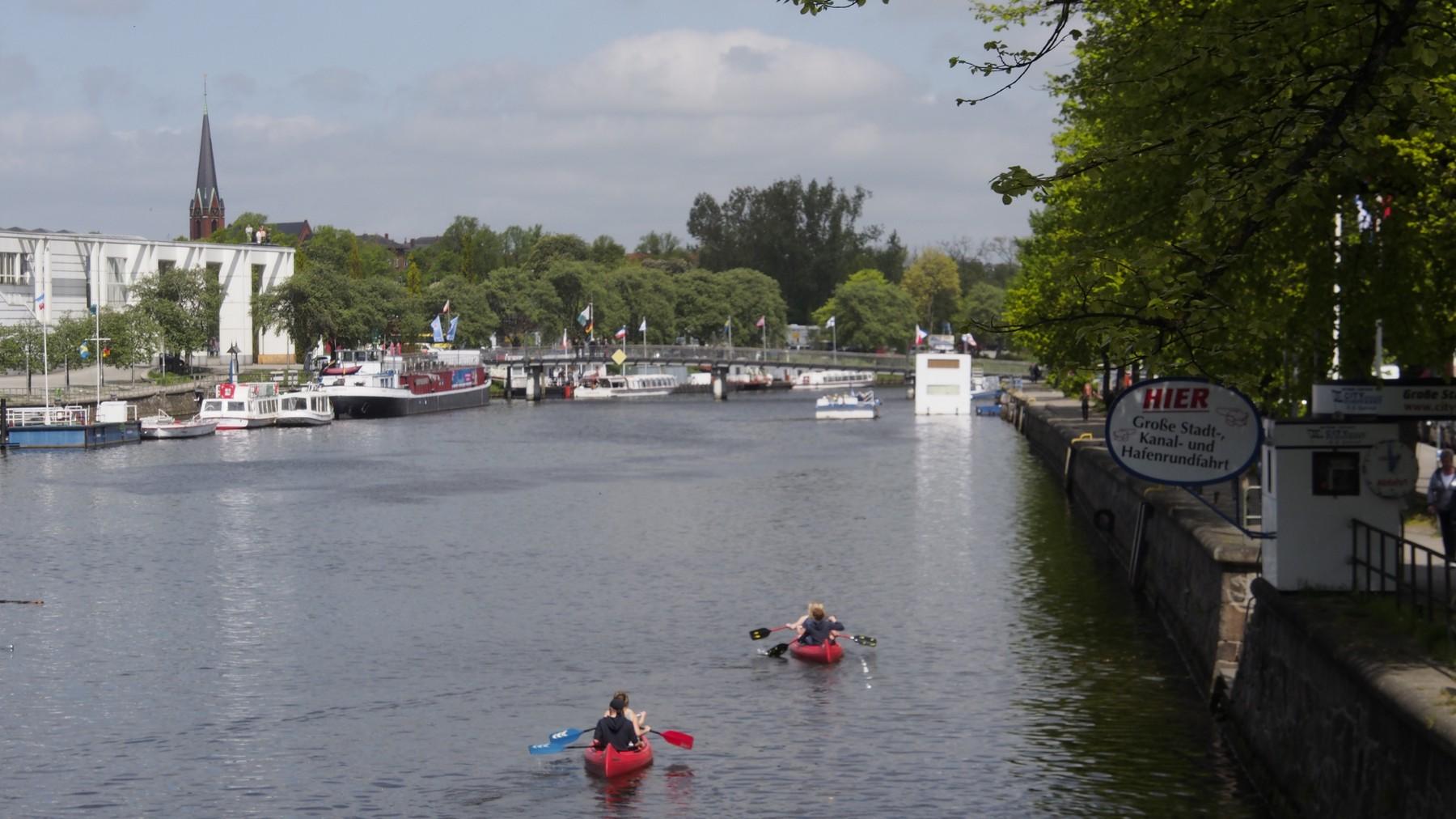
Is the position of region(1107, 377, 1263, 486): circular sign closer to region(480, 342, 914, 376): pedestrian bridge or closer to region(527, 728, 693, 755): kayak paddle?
region(527, 728, 693, 755): kayak paddle

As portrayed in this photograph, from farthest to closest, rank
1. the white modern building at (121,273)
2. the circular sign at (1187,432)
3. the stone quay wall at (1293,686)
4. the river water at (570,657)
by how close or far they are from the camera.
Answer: the white modern building at (121,273) < the river water at (570,657) < the circular sign at (1187,432) < the stone quay wall at (1293,686)

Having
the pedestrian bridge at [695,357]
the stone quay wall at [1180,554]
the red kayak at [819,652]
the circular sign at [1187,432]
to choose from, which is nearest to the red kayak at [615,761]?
the red kayak at [819,652]

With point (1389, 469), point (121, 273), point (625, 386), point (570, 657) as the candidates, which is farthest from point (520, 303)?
point (1389, 469)

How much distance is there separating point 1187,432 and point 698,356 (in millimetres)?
151346

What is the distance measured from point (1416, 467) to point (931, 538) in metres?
33.5

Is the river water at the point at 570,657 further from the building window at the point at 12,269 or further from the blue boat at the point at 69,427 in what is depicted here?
the building window at the point at 12,269

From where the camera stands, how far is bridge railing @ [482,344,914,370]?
170 m

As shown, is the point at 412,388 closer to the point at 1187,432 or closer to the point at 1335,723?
the point at 1187,432

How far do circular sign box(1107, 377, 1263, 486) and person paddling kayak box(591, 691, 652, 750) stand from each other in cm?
802

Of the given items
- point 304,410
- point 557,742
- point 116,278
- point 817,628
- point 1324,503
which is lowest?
point 557,742

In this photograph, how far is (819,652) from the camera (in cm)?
3297

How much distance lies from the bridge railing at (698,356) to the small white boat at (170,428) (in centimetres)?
6211

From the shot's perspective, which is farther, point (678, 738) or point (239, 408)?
point (239, 408)

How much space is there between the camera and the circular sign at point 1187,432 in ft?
72.2
